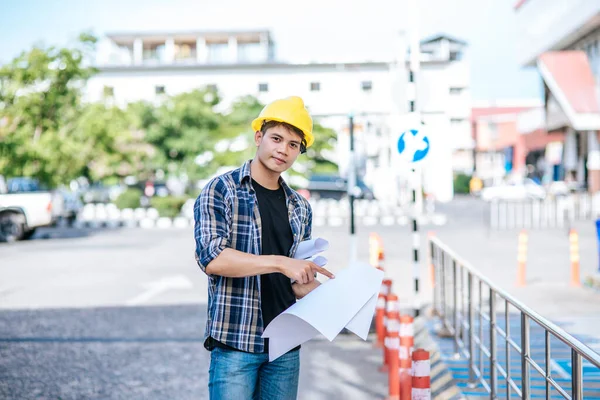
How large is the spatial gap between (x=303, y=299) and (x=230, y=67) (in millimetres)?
60364

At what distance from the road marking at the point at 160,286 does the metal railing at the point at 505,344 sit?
419cm

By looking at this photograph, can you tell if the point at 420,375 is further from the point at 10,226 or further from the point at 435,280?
the point at 10,226

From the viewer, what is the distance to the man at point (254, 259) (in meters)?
2.81

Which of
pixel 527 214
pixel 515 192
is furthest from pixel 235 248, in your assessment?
pixel 515 192

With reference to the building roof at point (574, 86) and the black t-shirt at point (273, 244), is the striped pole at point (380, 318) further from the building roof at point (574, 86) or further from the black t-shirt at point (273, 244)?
the building roof at point (574, 86)

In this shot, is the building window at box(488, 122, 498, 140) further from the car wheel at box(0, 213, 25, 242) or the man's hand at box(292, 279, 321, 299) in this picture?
the man's hand at box(292, 279, 321, 299)

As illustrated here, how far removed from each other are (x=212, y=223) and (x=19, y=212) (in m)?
20.4

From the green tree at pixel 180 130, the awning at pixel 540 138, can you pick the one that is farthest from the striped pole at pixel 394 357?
the awning at pixel 540 138

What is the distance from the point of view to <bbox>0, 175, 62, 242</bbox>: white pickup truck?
856 inches

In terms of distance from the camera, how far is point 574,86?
128 feet

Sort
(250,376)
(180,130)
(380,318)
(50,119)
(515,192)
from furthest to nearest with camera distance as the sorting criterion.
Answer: (515,192) → (180,130) → (50,119) → (380,318) → (250,376)

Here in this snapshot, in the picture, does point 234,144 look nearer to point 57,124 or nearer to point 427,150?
point 57,124

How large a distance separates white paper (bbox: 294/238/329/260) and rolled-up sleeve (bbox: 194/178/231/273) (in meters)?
0.30

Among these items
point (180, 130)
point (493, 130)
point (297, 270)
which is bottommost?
point (297, 270)
